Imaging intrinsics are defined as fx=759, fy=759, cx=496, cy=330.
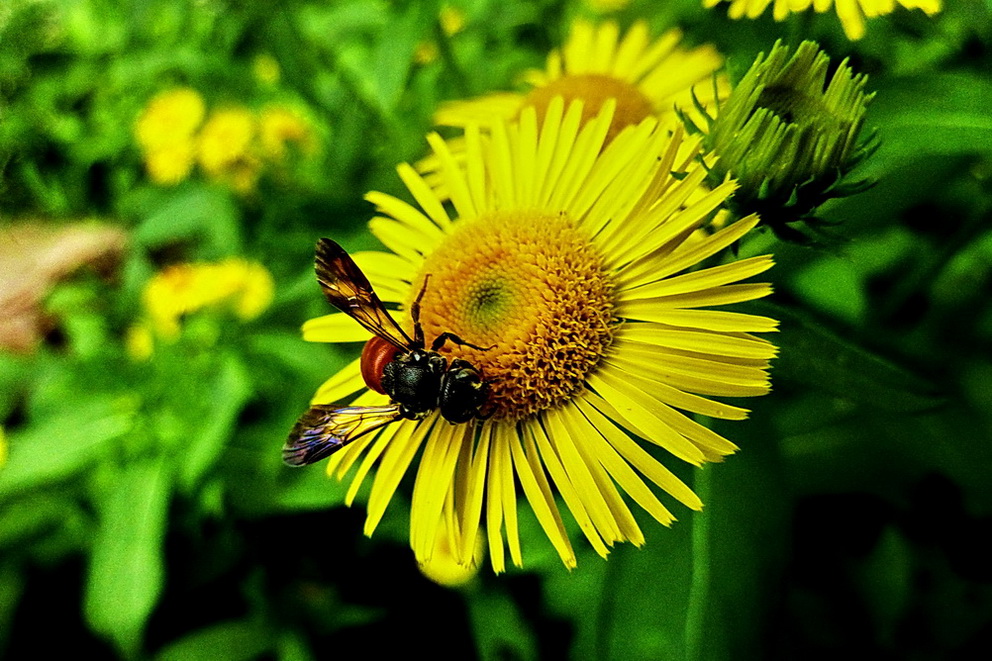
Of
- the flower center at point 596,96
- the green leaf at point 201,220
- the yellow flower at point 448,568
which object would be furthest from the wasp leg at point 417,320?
the green leaf at point 201,220

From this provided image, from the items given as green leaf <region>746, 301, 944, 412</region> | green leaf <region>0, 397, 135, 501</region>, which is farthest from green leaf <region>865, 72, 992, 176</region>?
green leaf <region>0, 397, 135, 501</region>

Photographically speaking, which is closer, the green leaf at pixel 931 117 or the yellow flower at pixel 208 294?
the green leaf at pixel 931 117

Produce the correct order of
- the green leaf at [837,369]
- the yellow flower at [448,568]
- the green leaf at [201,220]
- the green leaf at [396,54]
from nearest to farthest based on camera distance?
the green leaf at [837,369] < the yellow flower at [448,568] < the green leaf at [396,54] < the green leaf at [201,220]

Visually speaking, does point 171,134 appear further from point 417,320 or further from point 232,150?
point 417,320

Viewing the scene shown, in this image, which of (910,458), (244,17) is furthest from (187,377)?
(910,458)

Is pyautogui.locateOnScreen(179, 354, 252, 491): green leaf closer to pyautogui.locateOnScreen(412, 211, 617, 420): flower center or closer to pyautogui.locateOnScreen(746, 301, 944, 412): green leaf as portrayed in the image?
pyautogui.locateOnScreen(412, 211, 617, 420): flower center

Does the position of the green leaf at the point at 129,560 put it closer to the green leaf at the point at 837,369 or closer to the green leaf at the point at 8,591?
the green leaf at the point at 8,591
